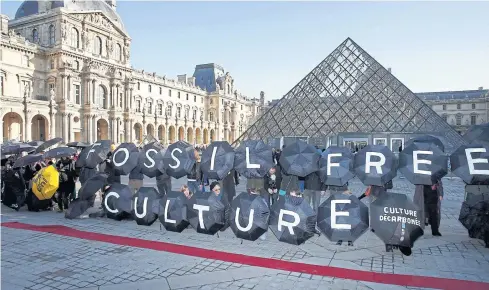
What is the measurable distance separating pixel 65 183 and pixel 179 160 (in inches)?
170

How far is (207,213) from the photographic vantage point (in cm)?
778

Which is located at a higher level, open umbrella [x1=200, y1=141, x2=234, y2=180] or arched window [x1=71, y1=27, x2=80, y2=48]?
arched window [x1=71, y1=27, x2=80, y2=48]

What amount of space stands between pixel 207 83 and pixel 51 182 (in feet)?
238

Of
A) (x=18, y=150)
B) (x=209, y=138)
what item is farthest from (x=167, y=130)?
(x=18, y=150)

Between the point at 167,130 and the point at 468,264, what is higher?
the point at 167,130

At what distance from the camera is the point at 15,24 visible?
44.5 m

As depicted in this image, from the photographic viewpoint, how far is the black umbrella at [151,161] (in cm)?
924

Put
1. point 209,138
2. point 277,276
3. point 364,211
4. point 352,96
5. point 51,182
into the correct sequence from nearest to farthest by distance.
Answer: point 277,276
point 364,211
point 51,182
point 352,96
point 209,138

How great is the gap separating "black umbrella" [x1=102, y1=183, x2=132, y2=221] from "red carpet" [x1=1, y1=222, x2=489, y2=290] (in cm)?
112

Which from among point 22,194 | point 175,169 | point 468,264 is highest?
point 175,169

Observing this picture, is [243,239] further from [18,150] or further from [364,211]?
[18,150]

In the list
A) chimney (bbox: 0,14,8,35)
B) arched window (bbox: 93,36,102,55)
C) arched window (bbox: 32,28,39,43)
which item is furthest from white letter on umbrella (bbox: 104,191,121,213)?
A: arched window (bbox: 32,28,39,43)

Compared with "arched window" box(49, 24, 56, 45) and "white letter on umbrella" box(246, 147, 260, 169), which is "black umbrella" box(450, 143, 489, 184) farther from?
"arched window" box(49, 24, 56, 45)

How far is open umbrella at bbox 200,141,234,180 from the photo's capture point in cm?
839
